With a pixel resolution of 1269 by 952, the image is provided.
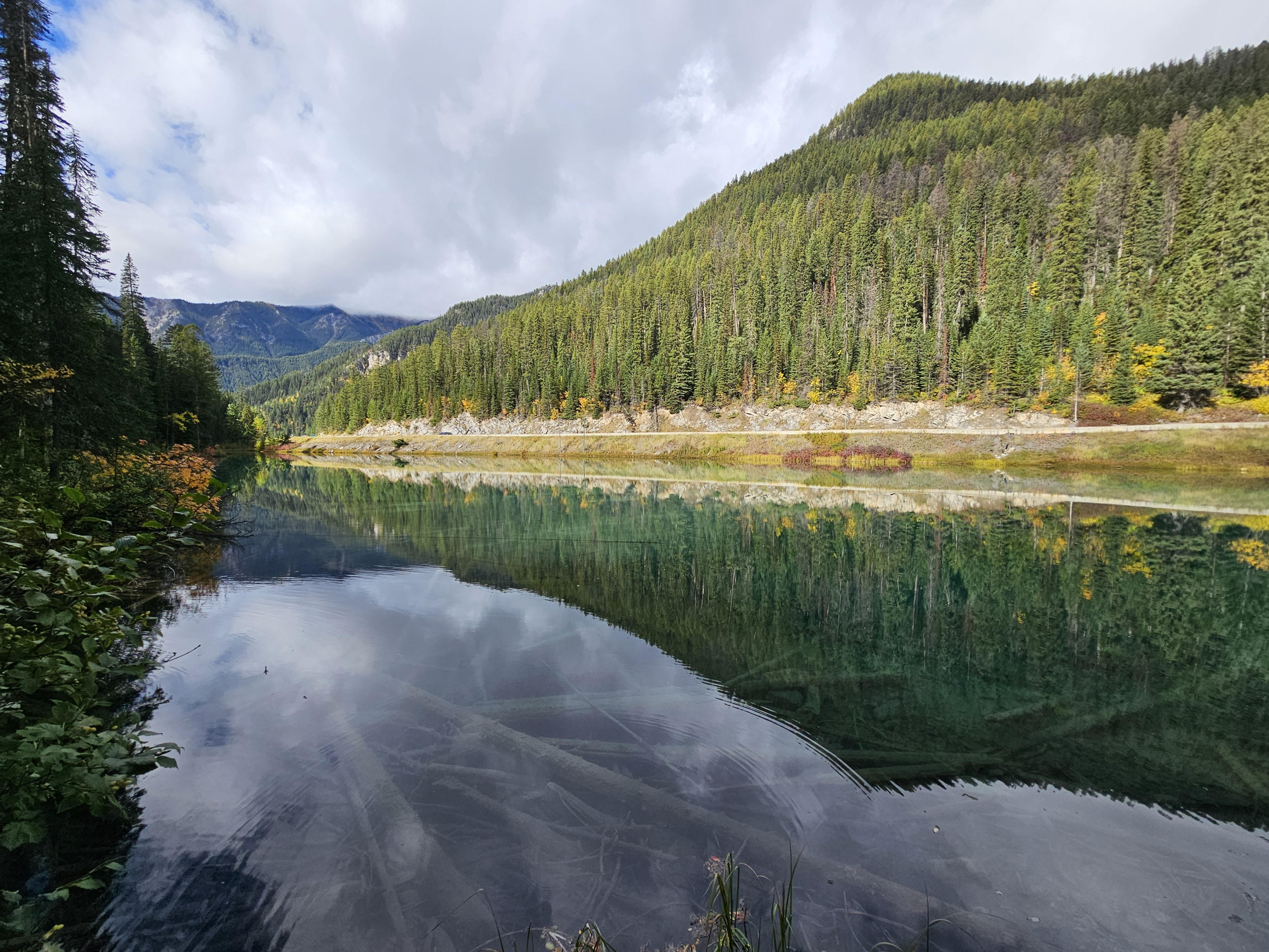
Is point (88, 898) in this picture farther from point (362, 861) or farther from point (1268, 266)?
point (1268, 266)

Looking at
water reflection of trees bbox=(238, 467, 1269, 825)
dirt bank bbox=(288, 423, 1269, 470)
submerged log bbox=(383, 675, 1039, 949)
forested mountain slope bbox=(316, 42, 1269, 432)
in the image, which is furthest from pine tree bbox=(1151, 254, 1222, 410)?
submerged log bbox=(383, 675, 1039, 949)

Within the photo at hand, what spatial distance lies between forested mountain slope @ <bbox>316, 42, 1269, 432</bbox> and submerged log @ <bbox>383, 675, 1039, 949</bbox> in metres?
63.8

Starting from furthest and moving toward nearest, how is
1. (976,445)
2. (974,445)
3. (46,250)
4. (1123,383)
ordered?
(974,445)
(976,445)
(1123,383)
(46,250)

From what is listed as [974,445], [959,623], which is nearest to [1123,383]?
[974,445]

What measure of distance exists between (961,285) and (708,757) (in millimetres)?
90193

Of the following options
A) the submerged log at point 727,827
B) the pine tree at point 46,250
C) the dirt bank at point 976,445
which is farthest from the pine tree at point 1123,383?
the pine tree at point 46,250

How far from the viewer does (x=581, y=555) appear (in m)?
17.5

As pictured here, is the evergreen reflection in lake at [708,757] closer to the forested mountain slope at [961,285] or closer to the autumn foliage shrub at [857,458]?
the autumn foliage shrub at [857,458]

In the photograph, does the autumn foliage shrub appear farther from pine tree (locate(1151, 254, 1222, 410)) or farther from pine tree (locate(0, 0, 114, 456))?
pine tree (locate(0, 0, 114, 456))

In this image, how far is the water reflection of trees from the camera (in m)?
6.61

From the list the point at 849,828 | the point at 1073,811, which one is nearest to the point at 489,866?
the point at 849,828

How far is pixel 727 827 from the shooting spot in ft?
17.1

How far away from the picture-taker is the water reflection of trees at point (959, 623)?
6.61 m

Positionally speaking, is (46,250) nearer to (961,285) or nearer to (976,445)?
(976,445)
